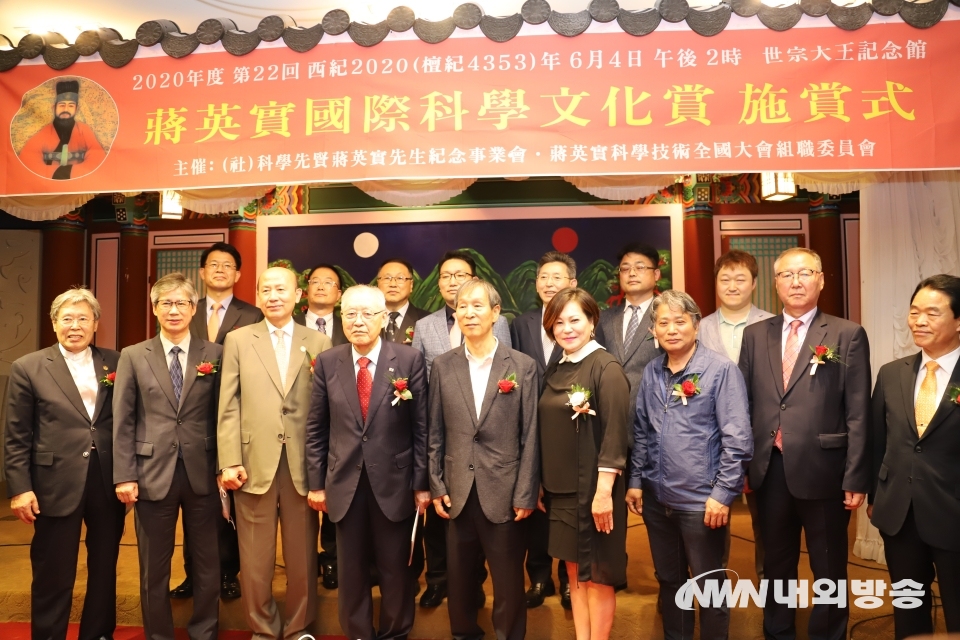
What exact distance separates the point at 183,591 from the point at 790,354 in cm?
324

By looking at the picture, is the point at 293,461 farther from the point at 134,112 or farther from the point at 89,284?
the point at 89,284

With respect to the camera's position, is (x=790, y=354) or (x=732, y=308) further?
(x=732, y=308)

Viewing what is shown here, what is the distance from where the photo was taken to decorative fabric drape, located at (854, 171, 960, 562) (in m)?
3.91

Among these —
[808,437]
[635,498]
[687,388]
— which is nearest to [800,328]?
[808,437]

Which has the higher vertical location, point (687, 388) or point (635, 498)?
point (687, 388)

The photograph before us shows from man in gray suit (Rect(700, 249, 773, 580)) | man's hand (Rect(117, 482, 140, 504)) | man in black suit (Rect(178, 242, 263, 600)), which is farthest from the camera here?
man in black suit (Rect(178, 242, 263, 600))

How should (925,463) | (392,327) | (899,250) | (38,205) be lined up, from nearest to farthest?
(925,463) → (899,250) → (392,327) → (38,205)

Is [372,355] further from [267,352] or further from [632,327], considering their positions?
[632,327]

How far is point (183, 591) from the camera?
3.81 m

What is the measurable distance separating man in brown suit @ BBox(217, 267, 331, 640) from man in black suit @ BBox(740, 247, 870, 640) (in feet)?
6.67

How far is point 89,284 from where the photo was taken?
7.75 metres

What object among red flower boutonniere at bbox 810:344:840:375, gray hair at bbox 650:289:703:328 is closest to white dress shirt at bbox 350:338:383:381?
gray hair at bbox 650:289:703:328

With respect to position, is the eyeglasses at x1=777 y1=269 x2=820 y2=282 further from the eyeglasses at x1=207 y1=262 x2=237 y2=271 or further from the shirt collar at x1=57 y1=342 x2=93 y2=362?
the shirt collar at x1=57 y1=342 x2=93 y2=362

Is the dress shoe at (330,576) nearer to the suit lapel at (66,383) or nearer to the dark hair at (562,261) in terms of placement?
the suit lapel at (66,383)
